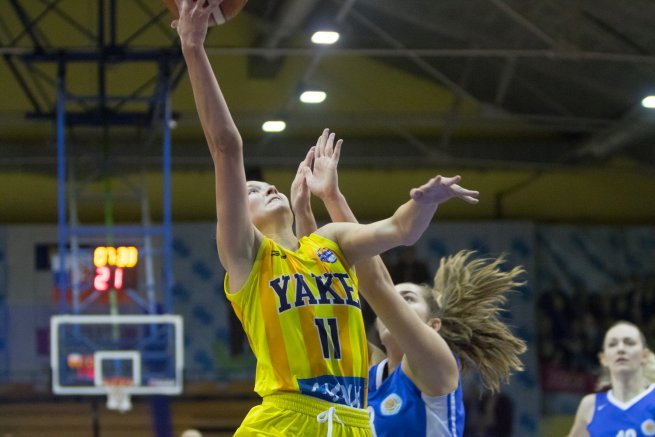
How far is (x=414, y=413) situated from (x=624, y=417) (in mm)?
3002

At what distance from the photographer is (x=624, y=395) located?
6.68m

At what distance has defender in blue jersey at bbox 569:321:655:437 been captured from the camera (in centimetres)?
643

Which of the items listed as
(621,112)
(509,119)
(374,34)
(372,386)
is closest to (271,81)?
(374,34)

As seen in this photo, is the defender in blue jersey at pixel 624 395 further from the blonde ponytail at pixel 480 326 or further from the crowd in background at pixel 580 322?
the crowd in background at pixel 580 322

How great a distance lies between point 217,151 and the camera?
3.30 meters

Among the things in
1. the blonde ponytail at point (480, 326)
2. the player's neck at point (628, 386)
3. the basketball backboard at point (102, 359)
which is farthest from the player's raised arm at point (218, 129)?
the basketball backboard at point (102, 359)

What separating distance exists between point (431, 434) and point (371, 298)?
0.52m

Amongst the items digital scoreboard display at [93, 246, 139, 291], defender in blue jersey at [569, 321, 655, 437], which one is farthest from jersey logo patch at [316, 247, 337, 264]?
digital scoreboard display at [93, 246, 139, 291]

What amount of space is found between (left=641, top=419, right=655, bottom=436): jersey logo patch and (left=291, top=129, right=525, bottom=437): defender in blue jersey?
2270 mm

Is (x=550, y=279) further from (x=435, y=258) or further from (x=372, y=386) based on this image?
(x=372, y=386)

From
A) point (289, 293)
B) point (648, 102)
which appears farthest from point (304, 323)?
point (648, 102)

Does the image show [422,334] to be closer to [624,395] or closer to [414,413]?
[414,413]

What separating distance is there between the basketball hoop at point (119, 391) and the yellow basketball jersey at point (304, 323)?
6.80 metres

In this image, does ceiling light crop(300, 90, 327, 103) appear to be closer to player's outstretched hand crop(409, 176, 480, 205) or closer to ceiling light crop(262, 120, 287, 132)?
ceiling light crop(262, 120, 287, 132)
